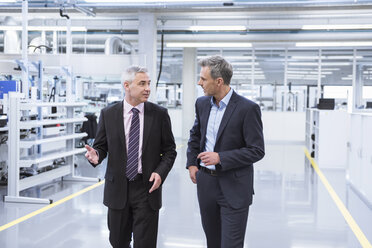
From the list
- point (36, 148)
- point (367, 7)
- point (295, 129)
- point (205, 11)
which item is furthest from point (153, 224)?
point (295, 129)

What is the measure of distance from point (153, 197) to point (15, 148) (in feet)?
10.7

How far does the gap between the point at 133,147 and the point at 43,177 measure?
3897mm

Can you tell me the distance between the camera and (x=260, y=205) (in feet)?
16.7

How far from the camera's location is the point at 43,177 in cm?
577

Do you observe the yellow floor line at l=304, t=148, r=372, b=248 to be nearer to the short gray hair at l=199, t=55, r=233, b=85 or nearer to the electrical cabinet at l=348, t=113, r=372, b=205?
the electrical cabinet at l=348, t=113, r=372, b=205

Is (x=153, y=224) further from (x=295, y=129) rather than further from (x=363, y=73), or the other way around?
(x=363, y=73)

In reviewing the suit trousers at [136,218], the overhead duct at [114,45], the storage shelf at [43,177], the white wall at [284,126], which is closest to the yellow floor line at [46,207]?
the storage shelf at [43,177]

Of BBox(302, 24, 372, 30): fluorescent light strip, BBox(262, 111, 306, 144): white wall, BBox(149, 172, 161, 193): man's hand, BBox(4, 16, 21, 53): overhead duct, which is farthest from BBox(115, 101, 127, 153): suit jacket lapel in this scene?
BBox(262, 111, 306, 144): white wall

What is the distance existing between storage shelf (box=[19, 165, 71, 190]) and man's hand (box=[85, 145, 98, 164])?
3423 millimetres

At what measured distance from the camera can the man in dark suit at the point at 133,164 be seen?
229cm

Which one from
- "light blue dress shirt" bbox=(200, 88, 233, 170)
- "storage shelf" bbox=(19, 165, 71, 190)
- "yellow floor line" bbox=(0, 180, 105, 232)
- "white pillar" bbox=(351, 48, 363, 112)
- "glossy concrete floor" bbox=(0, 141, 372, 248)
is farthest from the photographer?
"white pillar" bbox=(351, 48, 363, 112)

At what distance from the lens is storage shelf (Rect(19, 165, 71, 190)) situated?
537 centimetres

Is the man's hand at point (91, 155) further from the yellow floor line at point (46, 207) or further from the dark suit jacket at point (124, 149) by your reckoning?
the yellow floor line at point (46, 207)

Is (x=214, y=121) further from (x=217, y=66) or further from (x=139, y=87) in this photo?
(x=139, y=87)
